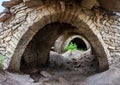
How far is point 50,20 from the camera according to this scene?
686 cm

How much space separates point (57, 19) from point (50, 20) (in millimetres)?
211

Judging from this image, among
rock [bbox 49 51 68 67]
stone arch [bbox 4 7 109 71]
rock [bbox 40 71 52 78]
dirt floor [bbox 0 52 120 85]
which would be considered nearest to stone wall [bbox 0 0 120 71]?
stone arch [bbox 4 7 109 71]

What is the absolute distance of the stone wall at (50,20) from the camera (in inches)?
252

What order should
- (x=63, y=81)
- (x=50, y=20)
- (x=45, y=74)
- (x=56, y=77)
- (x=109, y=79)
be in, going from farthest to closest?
(x=45, y=74) < (x=56, y=77) < (x=50, y=20) < (x=63, y=81) < (x=109, y=79)

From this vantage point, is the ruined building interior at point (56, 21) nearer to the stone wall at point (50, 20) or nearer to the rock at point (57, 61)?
the stone wall at point (50, 20)

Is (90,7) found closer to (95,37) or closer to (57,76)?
(95,37)

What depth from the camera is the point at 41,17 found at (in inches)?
255

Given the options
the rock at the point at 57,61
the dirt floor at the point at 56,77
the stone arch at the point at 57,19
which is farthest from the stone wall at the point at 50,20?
the rock at the point at 57,61

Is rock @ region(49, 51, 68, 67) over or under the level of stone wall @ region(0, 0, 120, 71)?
under

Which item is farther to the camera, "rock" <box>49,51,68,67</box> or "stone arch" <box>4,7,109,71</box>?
"rock" <box>49,51,68,67</box>

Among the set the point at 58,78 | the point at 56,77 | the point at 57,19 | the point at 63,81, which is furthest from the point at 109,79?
the point at 57,19

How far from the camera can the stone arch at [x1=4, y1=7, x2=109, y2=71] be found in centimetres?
646

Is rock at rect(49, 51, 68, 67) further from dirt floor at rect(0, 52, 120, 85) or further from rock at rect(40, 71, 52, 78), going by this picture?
rock at rect(40, 71, 52, 78)

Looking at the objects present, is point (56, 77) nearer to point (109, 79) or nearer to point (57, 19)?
point (57, 19)
